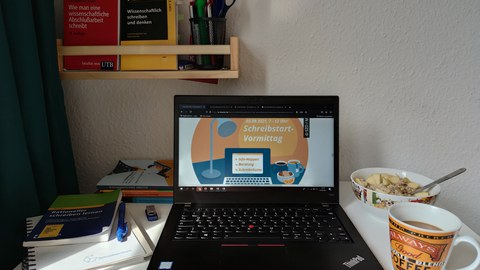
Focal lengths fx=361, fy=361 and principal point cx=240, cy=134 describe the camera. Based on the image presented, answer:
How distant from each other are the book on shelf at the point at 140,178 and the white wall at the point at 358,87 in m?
0.06

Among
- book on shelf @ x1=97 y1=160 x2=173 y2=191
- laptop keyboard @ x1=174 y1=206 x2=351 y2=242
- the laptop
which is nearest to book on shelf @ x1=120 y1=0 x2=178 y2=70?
the laptop

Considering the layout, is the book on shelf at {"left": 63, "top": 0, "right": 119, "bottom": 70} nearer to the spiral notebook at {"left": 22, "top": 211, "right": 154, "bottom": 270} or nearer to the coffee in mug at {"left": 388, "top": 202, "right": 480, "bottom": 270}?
the spiral notebook at {"left": 22, "top": 211, "right": 154, "bottom": 270}

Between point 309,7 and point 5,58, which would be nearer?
point 5,58

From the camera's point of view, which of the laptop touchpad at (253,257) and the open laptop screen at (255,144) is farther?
the open laptop screen at (255,144)

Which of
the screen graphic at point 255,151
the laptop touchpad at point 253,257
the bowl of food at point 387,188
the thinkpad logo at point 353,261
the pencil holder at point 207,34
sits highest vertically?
the pencil holder at point 207,34

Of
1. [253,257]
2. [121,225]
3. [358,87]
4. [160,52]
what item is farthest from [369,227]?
[160,52]

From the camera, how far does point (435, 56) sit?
37.1 inches

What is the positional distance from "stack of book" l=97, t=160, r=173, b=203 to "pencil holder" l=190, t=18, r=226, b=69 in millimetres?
294

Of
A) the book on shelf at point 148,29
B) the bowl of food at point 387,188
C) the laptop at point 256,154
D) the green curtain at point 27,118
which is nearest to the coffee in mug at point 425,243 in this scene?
the bowl of food at point 387,188

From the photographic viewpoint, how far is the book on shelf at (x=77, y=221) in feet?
2.16

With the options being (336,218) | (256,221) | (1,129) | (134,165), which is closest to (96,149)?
(134,165)

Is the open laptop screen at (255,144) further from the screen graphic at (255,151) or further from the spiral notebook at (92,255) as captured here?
the spiral notebook at (92,255)

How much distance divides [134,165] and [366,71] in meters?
0.67

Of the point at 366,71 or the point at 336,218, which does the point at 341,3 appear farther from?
the point at 336,218
